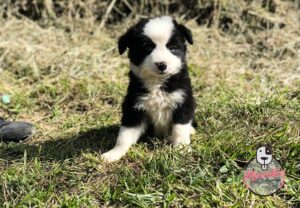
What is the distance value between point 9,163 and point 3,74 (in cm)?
241

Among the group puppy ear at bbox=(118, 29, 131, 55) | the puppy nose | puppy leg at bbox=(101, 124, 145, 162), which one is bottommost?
puppy leg at bbox=(101, 124, 145, 162)

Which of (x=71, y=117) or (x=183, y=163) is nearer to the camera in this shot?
(x=183, y=163)

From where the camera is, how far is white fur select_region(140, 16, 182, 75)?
420 centimetres

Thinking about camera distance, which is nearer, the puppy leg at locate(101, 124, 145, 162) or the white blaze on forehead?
the white blaze on forehead

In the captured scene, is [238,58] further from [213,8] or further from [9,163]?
[9,163]

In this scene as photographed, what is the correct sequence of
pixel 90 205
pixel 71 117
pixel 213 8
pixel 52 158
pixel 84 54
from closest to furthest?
pixel 90 205
pixel 52 158
pixel 71 117
pixel 84 54
pixel 213 8

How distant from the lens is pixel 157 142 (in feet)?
15.2

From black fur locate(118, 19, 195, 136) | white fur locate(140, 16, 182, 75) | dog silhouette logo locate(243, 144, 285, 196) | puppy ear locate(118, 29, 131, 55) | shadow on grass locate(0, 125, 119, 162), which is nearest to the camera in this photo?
dog silhouette logo locate(243, 144, 285, 196)

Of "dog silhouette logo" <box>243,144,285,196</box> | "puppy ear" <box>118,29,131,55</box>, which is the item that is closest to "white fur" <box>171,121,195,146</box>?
"dog silhouette logo" <box>243,144,285,196</box>

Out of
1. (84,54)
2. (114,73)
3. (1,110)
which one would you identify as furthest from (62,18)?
(1,110)

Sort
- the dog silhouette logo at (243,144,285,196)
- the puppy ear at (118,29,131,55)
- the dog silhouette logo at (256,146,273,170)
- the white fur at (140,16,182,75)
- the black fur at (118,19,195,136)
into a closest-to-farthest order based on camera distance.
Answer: the dog silhouette logo at (243,144,285,196)
the dog silhouette logo at (256,146,273,170)
the white fur at (140,16,182,75)
the black fur at (118,19,195,136)
the puppy ear at (118,29,131,55)

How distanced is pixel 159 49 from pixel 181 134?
28.2 inches

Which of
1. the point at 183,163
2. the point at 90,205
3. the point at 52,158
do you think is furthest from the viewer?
the point at 52,158

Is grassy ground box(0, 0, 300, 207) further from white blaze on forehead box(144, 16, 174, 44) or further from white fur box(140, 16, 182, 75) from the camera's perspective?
white blaze on forehead box(144, 16, 174, 44)
